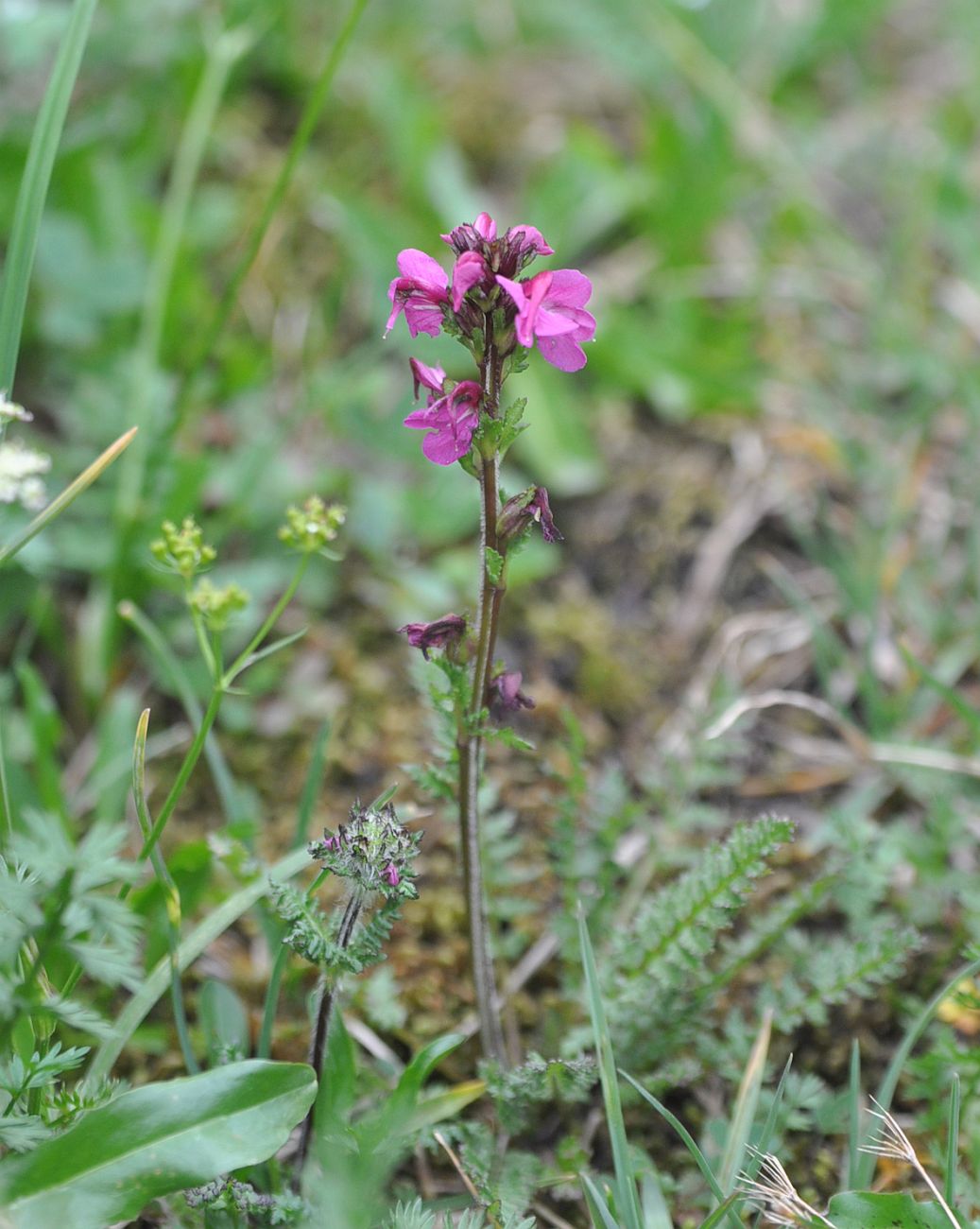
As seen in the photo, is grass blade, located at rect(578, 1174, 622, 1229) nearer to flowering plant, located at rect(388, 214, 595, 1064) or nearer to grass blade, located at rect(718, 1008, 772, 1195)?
grass blade, located at rect(718, 1008, 772, 1195)

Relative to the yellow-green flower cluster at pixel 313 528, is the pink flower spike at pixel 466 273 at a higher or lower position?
higher

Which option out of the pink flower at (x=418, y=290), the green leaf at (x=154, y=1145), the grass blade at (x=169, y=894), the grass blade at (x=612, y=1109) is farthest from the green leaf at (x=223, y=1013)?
the pink flower at (x=418, y=290)

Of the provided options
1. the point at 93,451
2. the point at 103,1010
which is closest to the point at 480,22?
the point at 93,451

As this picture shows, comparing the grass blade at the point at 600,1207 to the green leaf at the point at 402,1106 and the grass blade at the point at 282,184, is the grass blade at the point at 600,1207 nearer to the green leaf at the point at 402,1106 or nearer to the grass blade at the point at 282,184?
the green leaf at the point at 402,1106

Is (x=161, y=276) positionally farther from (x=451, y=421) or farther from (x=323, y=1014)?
(x=323, y=1014)

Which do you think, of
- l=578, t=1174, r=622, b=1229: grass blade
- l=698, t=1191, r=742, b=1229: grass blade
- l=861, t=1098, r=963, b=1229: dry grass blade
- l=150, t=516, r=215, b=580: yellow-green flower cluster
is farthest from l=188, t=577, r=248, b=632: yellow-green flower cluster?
l=861, t=1098, r=963, b=1229: dry grass blade

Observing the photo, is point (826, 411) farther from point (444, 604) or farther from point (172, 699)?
point (172, 699)

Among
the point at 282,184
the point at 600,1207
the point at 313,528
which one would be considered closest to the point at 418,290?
the point at 313,528
